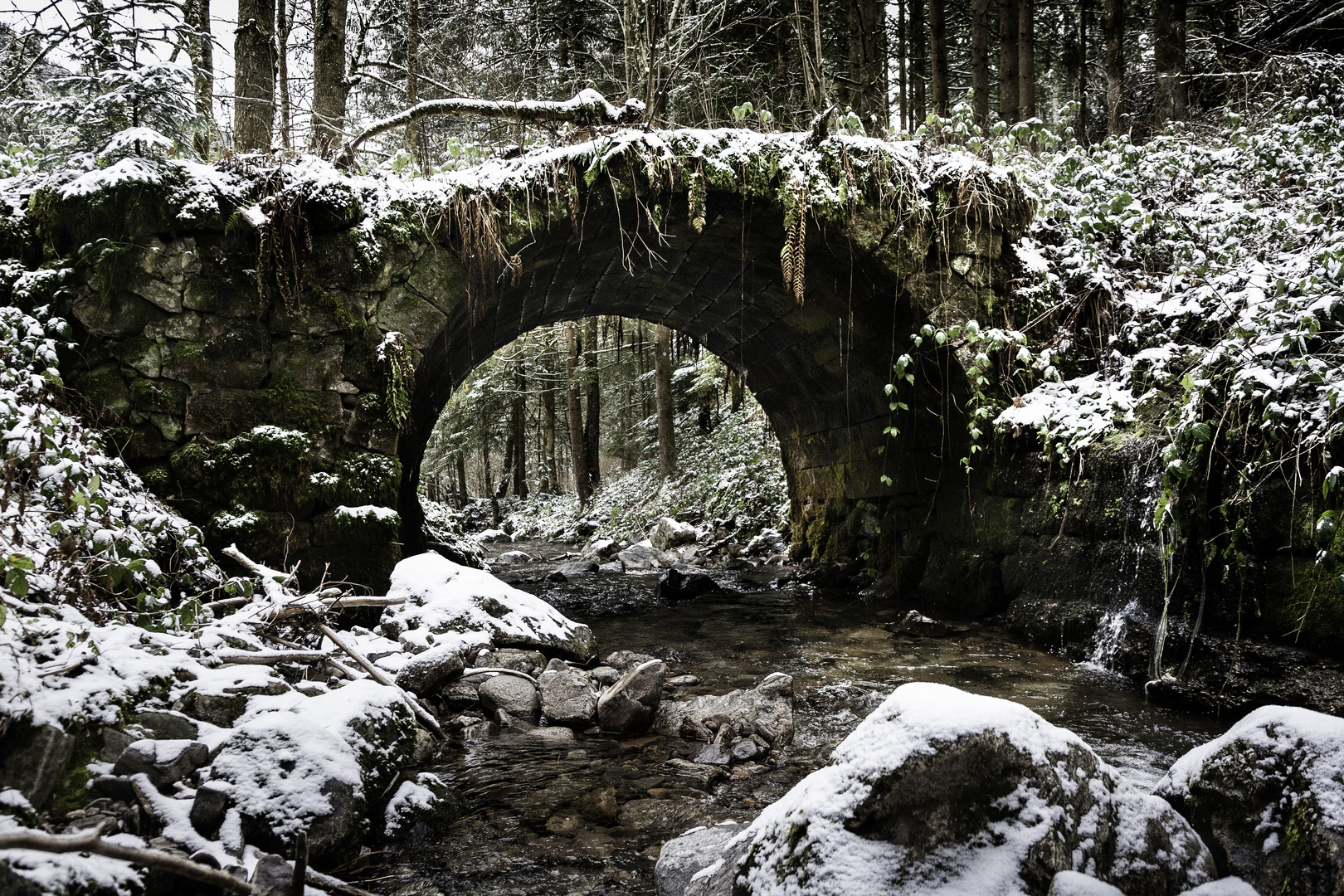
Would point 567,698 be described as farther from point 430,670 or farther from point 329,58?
point 329,58

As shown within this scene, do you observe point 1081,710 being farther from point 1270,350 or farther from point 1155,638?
point 1270,350

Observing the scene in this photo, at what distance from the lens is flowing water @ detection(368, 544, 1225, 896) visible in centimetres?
259

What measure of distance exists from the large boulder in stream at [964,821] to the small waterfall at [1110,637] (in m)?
3.14

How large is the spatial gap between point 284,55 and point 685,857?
1146 centimetres

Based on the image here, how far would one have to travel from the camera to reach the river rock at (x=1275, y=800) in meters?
1.86

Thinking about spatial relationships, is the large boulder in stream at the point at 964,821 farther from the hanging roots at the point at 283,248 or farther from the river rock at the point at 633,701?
the hanging roots at the point at 283,248

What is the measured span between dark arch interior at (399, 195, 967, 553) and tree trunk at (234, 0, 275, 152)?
2.86 metres

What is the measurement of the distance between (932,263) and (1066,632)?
10.9 ft

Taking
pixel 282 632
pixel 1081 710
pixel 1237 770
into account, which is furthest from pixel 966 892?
pixel 282 632

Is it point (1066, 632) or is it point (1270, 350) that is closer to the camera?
point (1270, 350)

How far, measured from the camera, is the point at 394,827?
8.99ft

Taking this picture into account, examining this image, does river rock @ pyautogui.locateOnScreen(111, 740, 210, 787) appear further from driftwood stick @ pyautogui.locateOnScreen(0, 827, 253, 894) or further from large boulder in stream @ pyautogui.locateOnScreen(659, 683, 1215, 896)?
large boulder in stream @ pyautogui.locateOnScreen(659, 683, 1215, 896)

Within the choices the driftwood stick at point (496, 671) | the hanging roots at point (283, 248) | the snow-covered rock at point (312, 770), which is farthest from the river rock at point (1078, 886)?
the hanging roots at point (283, 248)

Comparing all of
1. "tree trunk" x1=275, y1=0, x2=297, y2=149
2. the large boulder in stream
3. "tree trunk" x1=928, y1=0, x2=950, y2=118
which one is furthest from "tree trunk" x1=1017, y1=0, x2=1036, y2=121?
the large boulder in stream
